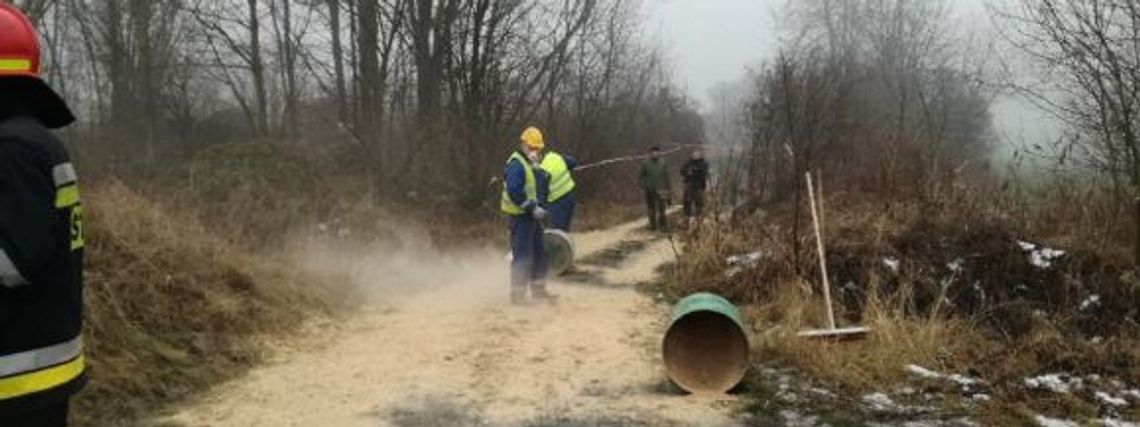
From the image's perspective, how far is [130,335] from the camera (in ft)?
25.9

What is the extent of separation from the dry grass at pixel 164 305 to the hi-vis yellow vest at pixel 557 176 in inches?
143

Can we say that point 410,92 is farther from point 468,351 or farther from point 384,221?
point 468,351

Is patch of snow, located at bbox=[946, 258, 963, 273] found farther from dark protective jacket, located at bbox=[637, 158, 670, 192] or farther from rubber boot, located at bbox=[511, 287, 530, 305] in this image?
dark protective jacket, located at bbox=[637, 158, 670, 192]

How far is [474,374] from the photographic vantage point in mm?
8102

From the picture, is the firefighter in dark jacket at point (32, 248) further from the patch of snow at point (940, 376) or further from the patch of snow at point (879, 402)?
the patch of snow at point (940, 376)

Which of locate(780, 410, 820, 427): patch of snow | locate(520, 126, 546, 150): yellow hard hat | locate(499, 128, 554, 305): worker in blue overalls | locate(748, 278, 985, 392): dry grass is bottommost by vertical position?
locate(780, 410, 820, 427): patch of snow

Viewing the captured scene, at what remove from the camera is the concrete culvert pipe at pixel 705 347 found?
7688 millimetres

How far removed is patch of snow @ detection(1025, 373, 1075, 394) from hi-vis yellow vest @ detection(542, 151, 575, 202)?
22.6ft

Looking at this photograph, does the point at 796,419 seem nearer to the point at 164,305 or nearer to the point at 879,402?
the point at 879,402

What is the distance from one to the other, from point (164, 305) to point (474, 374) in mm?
2544

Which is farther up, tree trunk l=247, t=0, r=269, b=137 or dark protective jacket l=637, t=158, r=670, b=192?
tree trunk l=247, t=0, r=269, b=137

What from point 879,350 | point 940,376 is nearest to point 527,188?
point 879,350

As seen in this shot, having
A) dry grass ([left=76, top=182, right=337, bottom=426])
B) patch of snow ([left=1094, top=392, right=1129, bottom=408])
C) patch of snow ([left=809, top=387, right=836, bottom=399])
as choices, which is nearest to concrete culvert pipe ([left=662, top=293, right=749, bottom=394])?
patch of snow ([left=809, top=387, right=836, bottom=399])

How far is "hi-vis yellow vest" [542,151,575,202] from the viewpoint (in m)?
13.5
